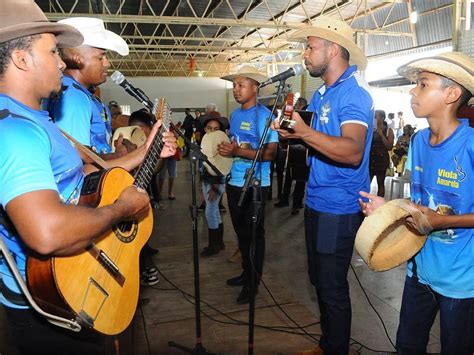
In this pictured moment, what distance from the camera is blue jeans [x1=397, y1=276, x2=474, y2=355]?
5.76 ft

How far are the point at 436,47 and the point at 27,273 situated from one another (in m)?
14.6

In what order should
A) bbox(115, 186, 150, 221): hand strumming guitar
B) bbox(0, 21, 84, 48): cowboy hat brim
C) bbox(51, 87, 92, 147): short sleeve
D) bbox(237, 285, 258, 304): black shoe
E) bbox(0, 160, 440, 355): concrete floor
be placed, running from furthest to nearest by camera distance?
bbox(237, 285, 258, 304): black shoe → bbox(0, 160, 440, 355): concrete floor → bbox(51, 87, 92, 147): short sleeve → bbox(115, 186, 150, 221): hand strumming guitar → bbox(0, 21, 84, 48): cowboy hat brim

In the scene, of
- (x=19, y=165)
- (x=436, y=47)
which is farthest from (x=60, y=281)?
(x=436, y=47)

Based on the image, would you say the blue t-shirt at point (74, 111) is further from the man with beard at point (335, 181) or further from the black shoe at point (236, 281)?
the black shoe at point (236, 281)

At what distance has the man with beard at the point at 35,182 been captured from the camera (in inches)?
43.1

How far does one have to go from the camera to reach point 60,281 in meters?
1.31

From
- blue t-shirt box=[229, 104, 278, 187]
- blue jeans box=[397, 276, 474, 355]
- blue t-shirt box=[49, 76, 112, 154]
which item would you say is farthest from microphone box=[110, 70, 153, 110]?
blue jeans box=[397, 276, 474, 355]

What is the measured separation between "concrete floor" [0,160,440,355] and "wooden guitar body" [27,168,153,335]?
1.29m

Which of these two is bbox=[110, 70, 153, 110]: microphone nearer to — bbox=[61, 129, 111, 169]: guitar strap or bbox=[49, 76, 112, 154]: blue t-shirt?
bbox=[49, 76, 112, 154]: blue t-shirt

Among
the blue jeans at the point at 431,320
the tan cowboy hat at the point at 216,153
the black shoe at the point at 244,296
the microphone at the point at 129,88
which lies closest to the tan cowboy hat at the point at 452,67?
the blue jeans at the point at 431,320

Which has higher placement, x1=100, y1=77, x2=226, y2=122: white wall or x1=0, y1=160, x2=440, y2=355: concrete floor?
x1=100, y1=77, x2=226, y2=122: white wall

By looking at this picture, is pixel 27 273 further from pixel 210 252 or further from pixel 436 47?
pixel 436 47

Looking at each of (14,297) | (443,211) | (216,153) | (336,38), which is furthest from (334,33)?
(216,153)

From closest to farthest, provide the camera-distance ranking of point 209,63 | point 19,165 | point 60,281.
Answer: point 19,165 → point 60,281 → point 209,63
